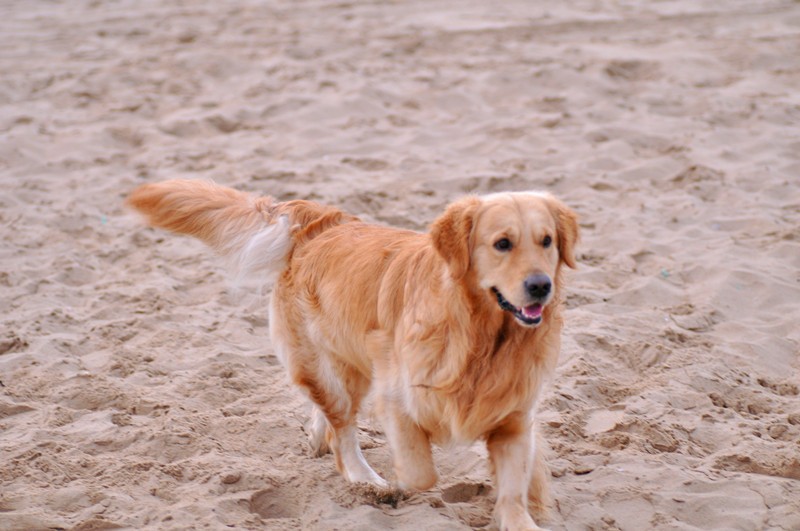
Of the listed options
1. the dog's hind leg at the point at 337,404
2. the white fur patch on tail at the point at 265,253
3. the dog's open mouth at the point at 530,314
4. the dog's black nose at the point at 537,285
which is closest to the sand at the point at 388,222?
the dog's hind leg at the point at 337,404

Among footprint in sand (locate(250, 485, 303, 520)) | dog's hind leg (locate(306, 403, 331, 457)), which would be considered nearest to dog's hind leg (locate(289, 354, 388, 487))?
dog's hind leg (locate(306, 403, 331, 457))

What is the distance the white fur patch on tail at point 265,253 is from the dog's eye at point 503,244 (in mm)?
1217

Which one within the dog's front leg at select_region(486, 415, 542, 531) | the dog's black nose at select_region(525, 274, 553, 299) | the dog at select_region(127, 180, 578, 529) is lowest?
the dog's front leg at select_region(486, 415, 542, 531)

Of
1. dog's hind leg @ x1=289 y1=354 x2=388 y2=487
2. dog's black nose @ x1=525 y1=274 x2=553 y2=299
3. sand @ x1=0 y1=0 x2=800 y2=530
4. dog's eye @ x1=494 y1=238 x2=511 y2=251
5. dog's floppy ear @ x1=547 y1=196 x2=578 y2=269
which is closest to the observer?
dog's black nose @ x1=525 y1=274 x2=553 y2=299

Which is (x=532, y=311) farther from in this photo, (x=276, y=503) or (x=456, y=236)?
(x=276, y=503)

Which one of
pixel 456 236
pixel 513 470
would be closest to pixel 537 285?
pixel 456 236

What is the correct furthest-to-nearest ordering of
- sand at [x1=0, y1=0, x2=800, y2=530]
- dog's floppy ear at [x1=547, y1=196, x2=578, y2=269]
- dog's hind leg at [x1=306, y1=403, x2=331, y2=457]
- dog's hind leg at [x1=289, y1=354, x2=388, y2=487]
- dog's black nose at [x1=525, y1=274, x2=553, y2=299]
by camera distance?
dog's hind leg at [x1=306, y1=403, x2=331, y2=457] → dog's hind leg at [x1=289, y1=354, x2=388, y2=487] → sand at [x1=0, y1=0, x2=800, y2=530] → dog's floppy ear at [x1=547, y1=196, x2=578, y2=269] → dog's black nose at [x1=525, y1=274, x2=553, y2=299]

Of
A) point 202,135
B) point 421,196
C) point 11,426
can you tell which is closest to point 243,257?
point 11,426

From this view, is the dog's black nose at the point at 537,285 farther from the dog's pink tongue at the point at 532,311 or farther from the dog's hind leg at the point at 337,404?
the dog's hind leg at the point at 337,404

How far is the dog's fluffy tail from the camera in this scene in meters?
4.48

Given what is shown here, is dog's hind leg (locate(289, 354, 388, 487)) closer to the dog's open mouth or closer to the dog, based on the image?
the dog

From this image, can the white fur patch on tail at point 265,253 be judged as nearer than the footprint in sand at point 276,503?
No

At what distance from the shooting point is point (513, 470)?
3707 millimetres

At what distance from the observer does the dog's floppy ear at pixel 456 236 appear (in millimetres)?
3615
